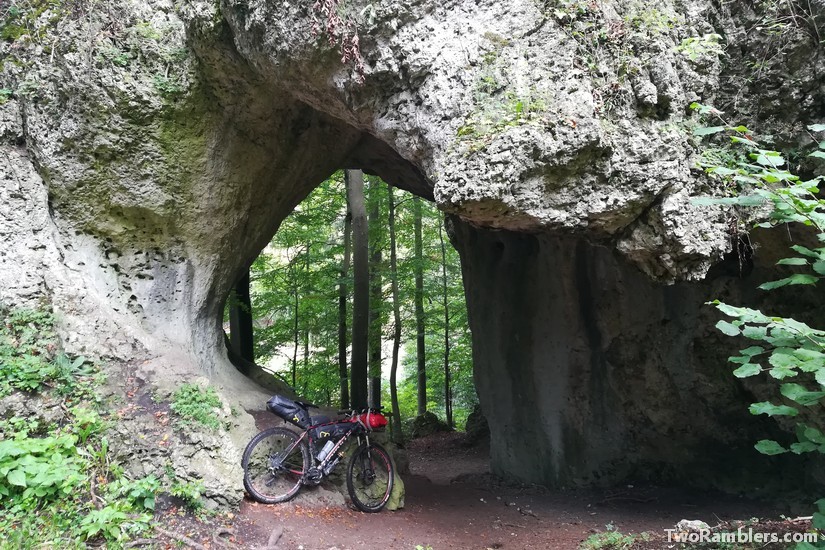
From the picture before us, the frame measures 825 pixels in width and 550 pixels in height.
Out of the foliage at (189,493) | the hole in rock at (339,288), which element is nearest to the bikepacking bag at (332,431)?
the foliage at (189,493)

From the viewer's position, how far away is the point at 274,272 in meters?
12.3

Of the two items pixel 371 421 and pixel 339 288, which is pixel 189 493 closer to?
pixel 371 421

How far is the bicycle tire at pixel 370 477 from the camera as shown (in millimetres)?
5641

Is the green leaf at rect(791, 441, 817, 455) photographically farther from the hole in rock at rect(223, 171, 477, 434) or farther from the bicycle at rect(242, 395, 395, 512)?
the hole in rock at rect(223, 171, 477, 434)

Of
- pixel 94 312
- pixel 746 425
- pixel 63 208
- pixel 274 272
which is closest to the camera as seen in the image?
pixel 94 312

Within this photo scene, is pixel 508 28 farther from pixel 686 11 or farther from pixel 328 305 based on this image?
pixel 328 305

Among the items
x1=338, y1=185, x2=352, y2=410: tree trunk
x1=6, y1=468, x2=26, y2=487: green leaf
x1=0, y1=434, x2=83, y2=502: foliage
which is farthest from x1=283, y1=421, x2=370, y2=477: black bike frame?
x1=338, y1=185, x2=352, y2=410: tree trunk

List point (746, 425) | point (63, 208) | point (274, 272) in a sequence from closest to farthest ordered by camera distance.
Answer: point (63, 208) → point (746, 425) → point (274, 272)

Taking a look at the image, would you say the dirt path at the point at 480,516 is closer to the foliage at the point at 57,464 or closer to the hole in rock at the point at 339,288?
the foliage at the point at 57,464

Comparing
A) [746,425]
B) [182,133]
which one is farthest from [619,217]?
[182,133]

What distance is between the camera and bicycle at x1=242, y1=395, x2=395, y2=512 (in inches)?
208

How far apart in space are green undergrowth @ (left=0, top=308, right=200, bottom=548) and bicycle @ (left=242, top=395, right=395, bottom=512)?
38.2 inches

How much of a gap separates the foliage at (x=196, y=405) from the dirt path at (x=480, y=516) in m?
0.82

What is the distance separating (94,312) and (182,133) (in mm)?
2045
